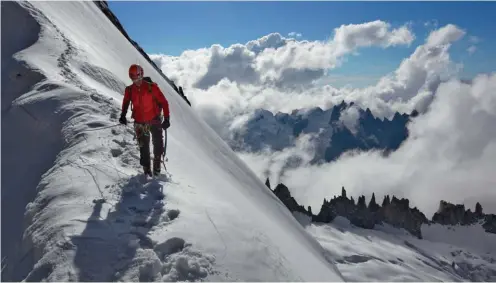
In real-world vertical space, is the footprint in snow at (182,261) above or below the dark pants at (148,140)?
below

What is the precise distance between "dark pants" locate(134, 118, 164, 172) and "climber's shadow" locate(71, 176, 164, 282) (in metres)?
1.30

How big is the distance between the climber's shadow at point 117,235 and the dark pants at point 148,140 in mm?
1303

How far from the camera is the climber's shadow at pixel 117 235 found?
19.9 ft

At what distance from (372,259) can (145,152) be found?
321 ft

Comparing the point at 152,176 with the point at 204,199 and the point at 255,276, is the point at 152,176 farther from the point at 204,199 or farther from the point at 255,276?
the point at 255,276

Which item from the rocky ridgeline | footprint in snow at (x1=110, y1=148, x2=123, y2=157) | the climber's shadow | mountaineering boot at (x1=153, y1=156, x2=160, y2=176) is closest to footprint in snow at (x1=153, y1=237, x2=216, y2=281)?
the climber's shadow

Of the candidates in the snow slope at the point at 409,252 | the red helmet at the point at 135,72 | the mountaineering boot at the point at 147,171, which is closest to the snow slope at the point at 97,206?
the mountaineering boot at the point at 147,171

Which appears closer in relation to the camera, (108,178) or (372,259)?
(108,178)

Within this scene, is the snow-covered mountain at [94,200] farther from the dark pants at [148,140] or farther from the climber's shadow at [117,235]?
the dark pants at [148,140]

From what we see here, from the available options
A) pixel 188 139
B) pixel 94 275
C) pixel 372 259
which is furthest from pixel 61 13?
pixel 372 259

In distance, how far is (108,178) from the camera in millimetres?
8594

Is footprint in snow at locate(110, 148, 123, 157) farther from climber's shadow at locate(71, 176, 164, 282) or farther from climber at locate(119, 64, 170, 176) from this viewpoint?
climber's shadow at locate(71, 176, 164, 282)

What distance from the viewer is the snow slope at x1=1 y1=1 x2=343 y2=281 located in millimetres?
6328

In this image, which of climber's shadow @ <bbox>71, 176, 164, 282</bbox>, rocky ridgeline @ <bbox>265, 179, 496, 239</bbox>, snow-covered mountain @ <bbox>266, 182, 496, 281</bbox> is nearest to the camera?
climber's shadow @ <bbox>71, 176, 164, 282</bbox>
